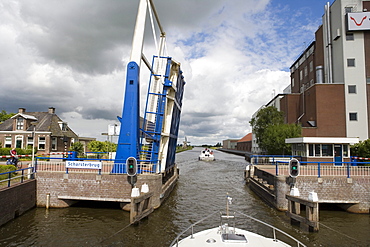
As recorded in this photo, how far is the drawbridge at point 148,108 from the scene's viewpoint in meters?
12.7

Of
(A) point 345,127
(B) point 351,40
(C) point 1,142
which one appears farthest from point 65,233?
(B) point 351,40

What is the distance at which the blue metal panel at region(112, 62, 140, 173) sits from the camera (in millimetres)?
12617

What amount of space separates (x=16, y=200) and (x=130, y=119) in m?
5.73

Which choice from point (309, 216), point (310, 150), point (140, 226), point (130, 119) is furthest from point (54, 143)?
point (309, 216)

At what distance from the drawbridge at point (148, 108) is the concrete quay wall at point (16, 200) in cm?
362

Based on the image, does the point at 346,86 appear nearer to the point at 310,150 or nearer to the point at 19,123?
the point at 310,150

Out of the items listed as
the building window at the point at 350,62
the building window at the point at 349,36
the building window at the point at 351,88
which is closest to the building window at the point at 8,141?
the building window at the point at 351,88

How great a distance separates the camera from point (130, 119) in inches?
500

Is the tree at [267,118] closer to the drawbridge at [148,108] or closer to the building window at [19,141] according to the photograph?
the drawbridge at [148,108]

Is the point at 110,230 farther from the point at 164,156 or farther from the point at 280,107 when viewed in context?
the point at 280,107

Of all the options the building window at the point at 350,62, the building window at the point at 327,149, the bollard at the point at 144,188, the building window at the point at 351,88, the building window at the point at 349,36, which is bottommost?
the bollard at the point at 144,188

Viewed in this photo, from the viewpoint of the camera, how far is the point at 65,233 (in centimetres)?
903

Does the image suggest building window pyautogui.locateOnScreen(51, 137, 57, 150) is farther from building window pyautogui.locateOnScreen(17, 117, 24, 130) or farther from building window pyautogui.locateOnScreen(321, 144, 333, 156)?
building window pyautogui.locateOnScreen(321, 144, 333, 156)

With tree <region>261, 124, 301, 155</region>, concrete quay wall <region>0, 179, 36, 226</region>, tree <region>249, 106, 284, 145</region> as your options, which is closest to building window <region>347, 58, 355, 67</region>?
tree <region>261, 124, 301, 155</region>
